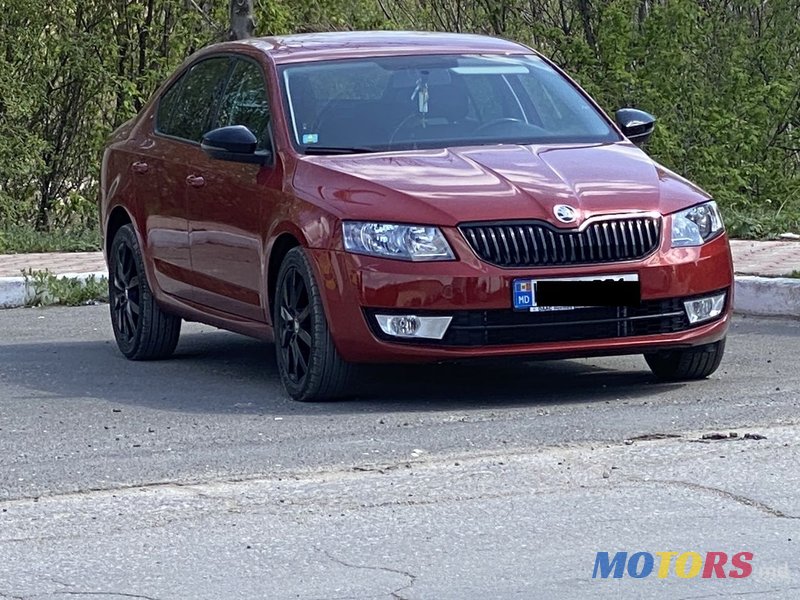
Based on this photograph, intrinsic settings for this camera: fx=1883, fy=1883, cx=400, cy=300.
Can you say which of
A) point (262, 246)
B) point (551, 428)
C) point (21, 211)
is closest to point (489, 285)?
point (551, 428)

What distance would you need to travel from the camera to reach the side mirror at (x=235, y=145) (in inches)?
337

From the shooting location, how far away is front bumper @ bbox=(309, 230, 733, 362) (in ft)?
25.0

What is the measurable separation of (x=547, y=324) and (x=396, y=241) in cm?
71

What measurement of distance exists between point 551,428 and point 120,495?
70.6 inches

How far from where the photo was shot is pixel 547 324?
7.74 metres

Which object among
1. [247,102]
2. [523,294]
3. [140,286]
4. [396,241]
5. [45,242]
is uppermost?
[247,102]

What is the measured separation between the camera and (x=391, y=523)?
5781 mm

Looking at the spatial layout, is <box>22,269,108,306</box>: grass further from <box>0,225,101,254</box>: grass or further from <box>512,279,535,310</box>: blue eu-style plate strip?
<box>512,279,535,310</box>: blue eu-style plate strip

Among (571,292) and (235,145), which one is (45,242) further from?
(571,292)

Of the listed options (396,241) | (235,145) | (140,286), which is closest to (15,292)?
(140,286)

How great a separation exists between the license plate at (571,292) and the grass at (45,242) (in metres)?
8.11

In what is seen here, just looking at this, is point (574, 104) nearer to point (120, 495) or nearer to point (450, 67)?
point (450, 67)

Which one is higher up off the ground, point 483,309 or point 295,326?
point 483,309

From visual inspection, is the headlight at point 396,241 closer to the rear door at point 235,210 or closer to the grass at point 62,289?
the rear door at point 235,210
